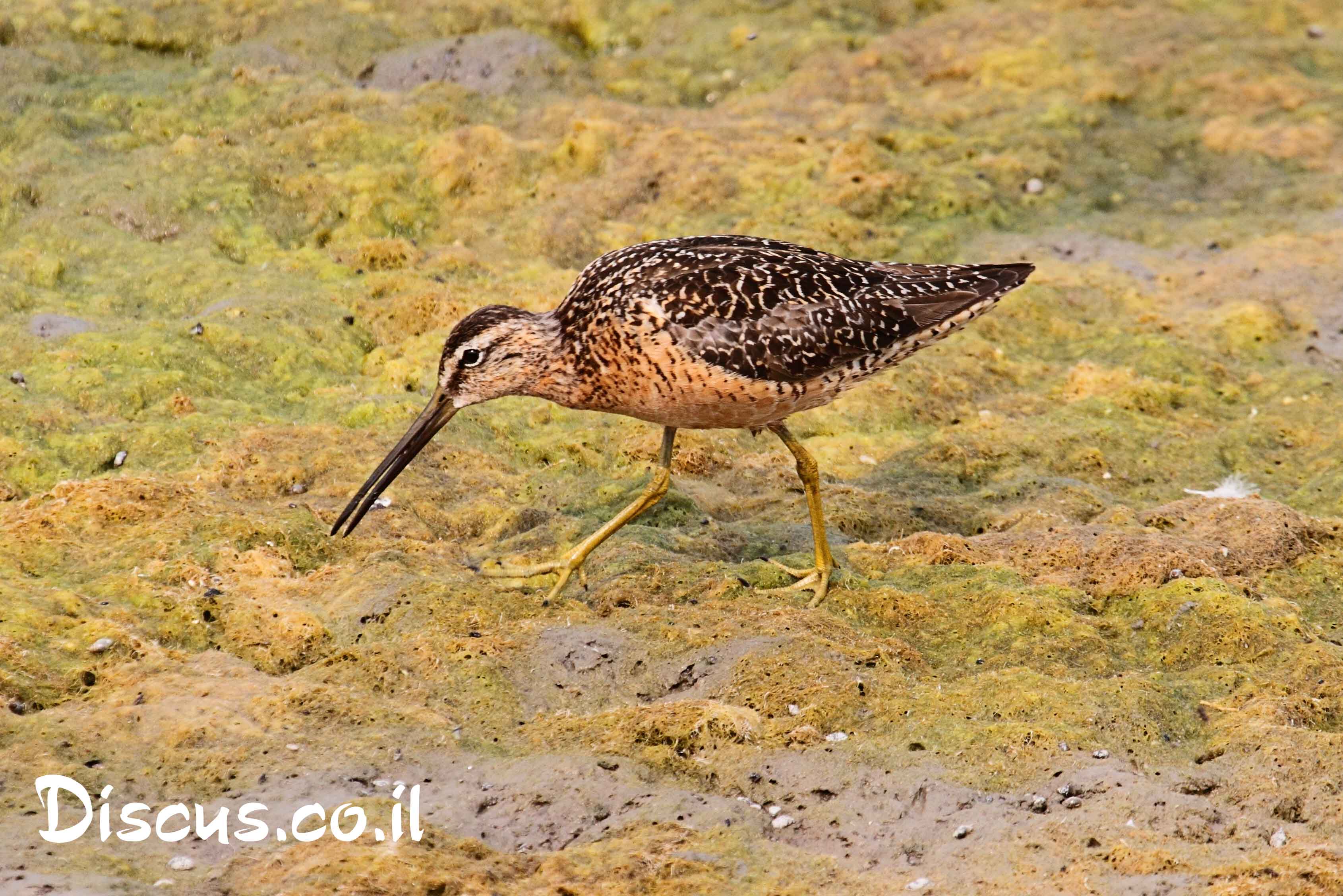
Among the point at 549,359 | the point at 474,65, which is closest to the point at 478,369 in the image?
the point at 549,359

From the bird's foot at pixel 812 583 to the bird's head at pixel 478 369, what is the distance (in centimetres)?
142

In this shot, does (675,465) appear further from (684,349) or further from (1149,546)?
(1149,546)

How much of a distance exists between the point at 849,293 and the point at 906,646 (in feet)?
5.70

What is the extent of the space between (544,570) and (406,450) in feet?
2.71

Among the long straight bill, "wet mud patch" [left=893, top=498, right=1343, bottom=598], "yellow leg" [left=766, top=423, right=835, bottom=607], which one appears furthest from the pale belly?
"wet mud patch" [left=893, top=498, right=1343, bottom=598]

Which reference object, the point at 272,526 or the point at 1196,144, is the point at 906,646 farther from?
the point at 1196,144

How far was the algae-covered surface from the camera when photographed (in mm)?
4875

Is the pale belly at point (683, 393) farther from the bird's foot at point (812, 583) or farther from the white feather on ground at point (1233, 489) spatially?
the white feather on ground at point (1233, 489)

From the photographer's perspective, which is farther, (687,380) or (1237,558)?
(1237,558)

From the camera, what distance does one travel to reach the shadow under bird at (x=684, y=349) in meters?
6.24

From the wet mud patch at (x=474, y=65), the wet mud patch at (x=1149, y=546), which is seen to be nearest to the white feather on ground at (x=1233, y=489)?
the wet mud patch at (x=1149, y=546)

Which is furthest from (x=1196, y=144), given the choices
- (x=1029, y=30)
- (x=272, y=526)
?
(x=272, y=526)

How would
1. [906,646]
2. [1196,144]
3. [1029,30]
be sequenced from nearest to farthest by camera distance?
[906,646] < [1196,144] < [1029,30]

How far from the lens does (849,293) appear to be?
6.73m
